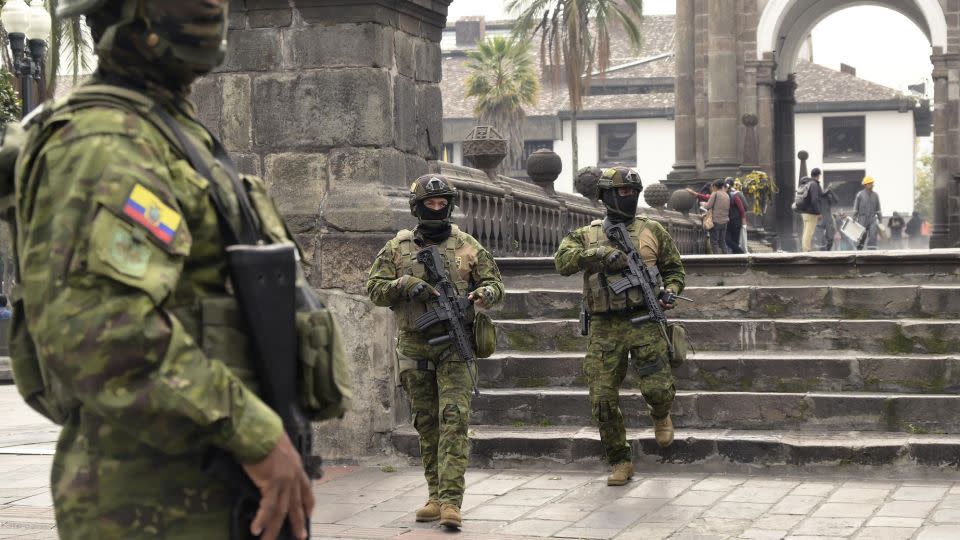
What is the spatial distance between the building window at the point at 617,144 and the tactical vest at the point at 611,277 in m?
60.5

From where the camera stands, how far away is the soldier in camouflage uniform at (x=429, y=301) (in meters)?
7.79

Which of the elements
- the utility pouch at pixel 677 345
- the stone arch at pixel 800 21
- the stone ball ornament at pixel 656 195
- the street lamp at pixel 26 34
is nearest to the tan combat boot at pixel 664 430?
the utility pouch at pixel 677 345

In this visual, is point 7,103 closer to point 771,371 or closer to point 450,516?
point 771,371

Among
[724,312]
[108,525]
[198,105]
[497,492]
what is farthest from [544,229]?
[108,525]

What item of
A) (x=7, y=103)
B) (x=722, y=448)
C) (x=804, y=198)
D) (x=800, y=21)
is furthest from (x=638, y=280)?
(x=800, y=21)

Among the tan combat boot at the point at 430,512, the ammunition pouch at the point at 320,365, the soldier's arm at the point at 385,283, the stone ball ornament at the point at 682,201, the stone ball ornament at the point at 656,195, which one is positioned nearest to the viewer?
the ammunition pouch at the point at 320,365

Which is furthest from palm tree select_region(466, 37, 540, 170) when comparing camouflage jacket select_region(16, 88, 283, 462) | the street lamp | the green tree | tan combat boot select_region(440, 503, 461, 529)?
camouflage jacket select_region(16, 88, 283, 462)

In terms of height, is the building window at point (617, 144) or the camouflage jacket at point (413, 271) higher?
the building window at point (617, 144)

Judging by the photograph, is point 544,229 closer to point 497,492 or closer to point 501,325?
point 501,325

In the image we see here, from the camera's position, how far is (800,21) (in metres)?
36.7

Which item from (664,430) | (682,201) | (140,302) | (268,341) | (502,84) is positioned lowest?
(664,430)

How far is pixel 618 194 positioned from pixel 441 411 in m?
2.10

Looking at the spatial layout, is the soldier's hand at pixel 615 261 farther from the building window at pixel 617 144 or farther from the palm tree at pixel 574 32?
the building window at pixel 617 144

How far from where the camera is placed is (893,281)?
37.9 ft
